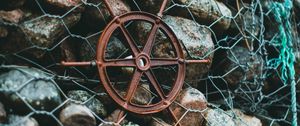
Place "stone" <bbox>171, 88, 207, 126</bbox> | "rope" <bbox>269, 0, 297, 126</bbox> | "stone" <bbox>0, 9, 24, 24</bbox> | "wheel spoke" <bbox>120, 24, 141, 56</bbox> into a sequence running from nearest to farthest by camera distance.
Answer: "stone" <bbox>0, 9, 24, 24</bbox>
"wheel spoke" <bbox>120, 24, 141, 56</bbox>
"stone" <bbox>171, 88, 207, 126</bbox>
"rope" <bbox>269, 0, 297, 126</bbox>

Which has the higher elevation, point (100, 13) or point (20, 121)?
point (100, 13)

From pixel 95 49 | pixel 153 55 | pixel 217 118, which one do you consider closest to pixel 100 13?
pixel 95 49

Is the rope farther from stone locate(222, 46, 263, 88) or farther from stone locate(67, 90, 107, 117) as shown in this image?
stone locate(67, 90, 107, 117)

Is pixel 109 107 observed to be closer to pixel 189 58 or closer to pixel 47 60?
pixel 47 60

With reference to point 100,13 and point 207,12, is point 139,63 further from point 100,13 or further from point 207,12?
point 207,12

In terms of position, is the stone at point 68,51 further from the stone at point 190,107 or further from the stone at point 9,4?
the stone at point 190,107

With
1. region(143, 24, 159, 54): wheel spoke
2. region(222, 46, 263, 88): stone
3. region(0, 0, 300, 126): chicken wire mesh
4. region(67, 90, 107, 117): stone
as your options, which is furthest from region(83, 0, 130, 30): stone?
region(222, 46, 263, 88): stone

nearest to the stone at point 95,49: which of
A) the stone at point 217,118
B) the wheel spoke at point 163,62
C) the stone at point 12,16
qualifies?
the wheel spoke at point 163,62
